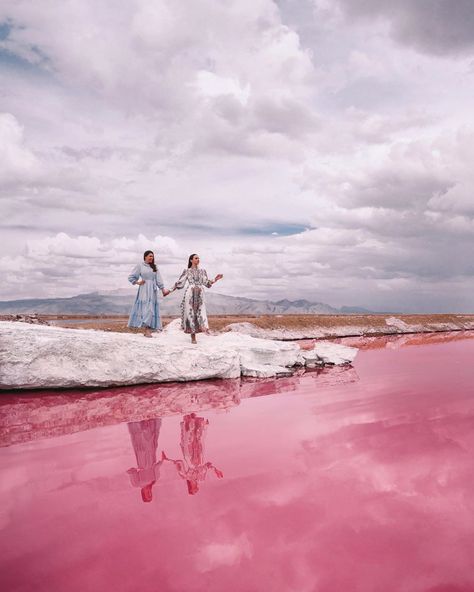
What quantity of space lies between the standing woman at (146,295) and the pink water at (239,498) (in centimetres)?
504

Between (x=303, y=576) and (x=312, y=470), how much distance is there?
83.7 inches

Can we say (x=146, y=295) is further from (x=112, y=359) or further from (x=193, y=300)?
(x=112, y=359)

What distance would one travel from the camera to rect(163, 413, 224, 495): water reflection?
5.35 metres

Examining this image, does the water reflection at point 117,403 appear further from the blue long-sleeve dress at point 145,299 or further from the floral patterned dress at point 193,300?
the blue long-sleeve dress at point 145,299

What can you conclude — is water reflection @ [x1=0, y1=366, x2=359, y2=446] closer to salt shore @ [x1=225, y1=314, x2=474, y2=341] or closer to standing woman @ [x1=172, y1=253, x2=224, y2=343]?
standing woman @ [x1=172, y1=253, x2=224, y2=343]

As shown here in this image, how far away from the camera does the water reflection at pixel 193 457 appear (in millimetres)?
5348

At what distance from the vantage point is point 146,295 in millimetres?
Answer: 13961

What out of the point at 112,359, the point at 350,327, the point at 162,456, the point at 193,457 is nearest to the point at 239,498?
the point at 193,457

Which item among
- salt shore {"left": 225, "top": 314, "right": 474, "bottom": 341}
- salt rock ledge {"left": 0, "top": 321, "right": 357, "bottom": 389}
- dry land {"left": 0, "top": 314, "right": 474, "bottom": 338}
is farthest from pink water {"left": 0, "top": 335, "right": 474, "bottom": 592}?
dry land {"left": 0, "top": 314, "right": 474, "bottom": 338}

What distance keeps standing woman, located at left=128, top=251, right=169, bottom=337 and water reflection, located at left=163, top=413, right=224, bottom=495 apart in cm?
627

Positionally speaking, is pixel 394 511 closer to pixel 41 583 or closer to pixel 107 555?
pixel 107 555

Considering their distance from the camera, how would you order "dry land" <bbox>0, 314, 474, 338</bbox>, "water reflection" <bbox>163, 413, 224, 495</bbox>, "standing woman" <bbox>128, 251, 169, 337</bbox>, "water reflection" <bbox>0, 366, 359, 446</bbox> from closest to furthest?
1. "water reflection" <bbox>163, 413, 224, 495</bbox>
2. "water reflection" <bbox>0, 366, 359, 446</bbox>
3. "standing woman" <bbox>128, 251, 169, 337</bbox>
4. "dry land" <bbox>0, 314, 474, 338</bbox>

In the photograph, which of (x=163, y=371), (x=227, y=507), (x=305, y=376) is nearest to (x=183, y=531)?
(x=227, y=507)

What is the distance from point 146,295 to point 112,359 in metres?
3.26
